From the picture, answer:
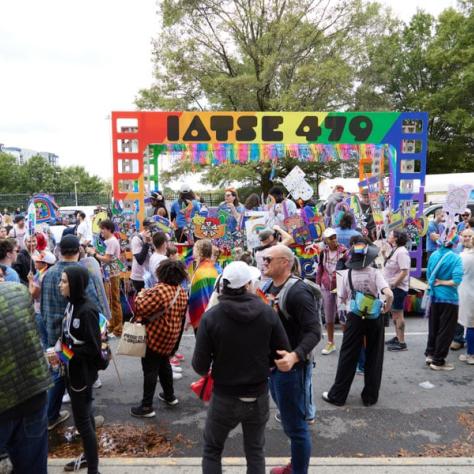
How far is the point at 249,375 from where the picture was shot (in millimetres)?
2678

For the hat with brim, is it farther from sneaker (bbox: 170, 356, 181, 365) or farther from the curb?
sneaker (bbox: 170, 356, 181, 365)

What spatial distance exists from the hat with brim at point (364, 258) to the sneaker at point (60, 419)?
314 centimetres

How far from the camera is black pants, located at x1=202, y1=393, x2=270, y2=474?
2701mm

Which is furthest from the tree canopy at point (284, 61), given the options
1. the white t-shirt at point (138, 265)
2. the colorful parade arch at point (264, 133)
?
the white t-shirt at point (138, 265)

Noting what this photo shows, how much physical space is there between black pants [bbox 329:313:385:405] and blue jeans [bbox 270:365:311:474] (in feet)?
5.12

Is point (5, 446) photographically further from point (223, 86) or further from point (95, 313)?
point (223, 86)

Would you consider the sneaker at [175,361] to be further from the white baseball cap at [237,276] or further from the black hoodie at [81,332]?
the white baseball cap at [237,276]

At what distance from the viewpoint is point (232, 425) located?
2.73 metres

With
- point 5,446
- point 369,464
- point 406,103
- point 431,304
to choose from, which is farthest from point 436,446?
point 406,103

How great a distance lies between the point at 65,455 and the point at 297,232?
501 centimetres

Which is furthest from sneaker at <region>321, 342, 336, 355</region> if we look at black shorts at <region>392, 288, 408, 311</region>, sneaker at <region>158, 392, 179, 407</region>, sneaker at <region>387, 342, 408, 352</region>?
sneaker at <region>158, 392, 179, 407</region>

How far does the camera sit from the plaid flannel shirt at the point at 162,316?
4148mm

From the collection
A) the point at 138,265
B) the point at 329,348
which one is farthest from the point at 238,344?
the point at 138,265

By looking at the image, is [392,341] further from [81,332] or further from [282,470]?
[81,332]
